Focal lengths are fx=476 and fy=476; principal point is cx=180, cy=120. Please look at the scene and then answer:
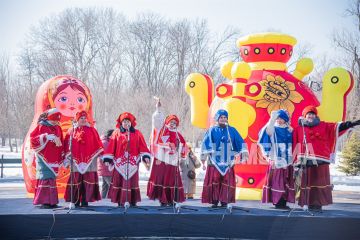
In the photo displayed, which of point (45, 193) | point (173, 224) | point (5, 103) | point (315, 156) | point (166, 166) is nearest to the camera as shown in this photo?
point (173, 224)

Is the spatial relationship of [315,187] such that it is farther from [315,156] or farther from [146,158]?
[146,158]

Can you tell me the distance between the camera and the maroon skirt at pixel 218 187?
25.6 ft

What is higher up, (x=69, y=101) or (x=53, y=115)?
(x=69, y=101)

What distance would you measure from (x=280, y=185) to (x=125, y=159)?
8.50ft

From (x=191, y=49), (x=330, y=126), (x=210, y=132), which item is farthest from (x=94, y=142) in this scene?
(x=191, y=49)

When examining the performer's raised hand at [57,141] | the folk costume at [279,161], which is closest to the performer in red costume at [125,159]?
the performer's raised hand at [57,141]

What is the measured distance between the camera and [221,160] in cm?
791

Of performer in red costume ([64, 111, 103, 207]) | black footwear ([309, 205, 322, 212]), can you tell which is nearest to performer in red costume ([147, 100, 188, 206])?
performer in red costume ([64, 111, 103, 207])

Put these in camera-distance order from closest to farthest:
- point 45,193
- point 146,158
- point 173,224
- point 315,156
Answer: point 173,224
point 45,193
point 315,156
point 146,158

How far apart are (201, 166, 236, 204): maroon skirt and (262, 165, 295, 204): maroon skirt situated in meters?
0.62

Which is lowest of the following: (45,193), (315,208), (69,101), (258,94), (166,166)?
(315,208)

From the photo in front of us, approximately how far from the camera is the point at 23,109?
2630 centimetres

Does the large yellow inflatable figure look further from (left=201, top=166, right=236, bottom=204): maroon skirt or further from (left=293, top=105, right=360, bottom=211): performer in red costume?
(left=293, top=105, right=360, bottom=211): performer in red costume

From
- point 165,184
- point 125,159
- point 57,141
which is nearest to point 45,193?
point 57,141
